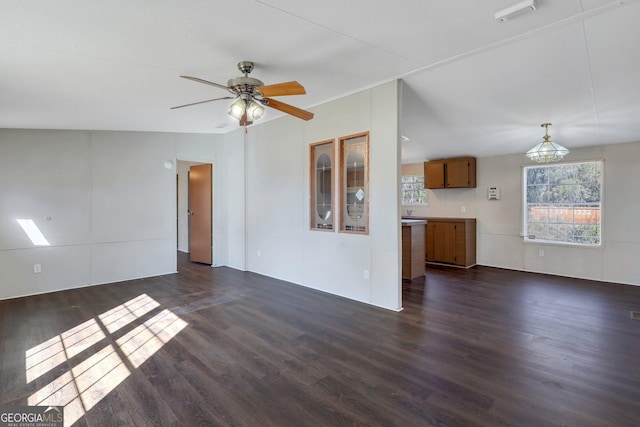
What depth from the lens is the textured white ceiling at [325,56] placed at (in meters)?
2.17

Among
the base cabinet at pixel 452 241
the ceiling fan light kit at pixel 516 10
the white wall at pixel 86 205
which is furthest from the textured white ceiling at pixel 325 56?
the base cabinet at pixel 452 241

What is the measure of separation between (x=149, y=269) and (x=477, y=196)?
261 inches

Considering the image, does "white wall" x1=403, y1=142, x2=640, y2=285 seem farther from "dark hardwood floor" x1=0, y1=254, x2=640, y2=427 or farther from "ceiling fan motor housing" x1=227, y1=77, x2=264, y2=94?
"ceiling fan motor housing" x1=227, y1=77, x2=264, y2=94

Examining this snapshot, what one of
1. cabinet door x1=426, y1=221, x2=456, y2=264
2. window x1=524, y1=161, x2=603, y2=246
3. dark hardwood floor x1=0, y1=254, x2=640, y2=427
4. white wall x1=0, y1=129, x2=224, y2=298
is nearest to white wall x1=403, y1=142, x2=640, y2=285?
window x1=524, y1=161, x2=603, y2=246

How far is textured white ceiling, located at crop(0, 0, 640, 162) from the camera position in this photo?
7.12ft

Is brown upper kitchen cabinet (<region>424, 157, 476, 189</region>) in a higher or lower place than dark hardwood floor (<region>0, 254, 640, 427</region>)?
higher

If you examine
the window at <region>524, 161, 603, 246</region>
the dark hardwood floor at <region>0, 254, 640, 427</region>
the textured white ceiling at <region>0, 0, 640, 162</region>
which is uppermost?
the textured white ceiling at <region>0, 0, 640, 162</region>

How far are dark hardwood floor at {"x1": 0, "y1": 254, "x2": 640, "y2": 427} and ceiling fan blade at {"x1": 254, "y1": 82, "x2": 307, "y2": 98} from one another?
2240 mm

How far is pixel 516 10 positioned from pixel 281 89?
6.00 feet

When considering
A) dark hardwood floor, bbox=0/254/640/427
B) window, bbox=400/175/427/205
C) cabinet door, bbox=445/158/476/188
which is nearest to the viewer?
dark hardwood floor, bbox=0/254/640/427

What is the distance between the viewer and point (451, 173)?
6812 mm

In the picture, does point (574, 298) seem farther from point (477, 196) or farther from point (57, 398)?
point (57, 398)

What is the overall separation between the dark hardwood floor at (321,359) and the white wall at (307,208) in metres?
0.45

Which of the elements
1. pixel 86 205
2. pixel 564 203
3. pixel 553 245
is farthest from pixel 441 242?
pixel 86 205
